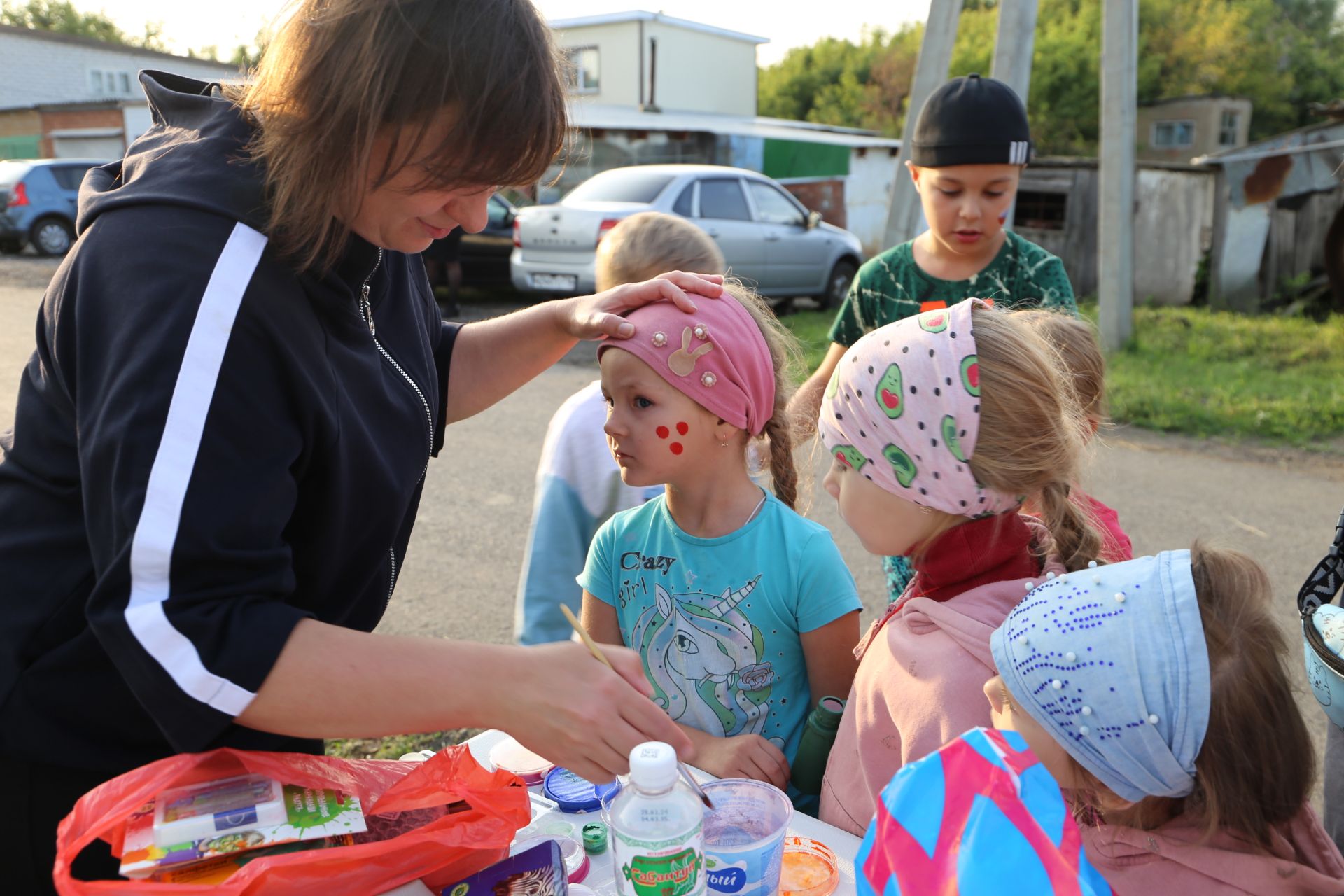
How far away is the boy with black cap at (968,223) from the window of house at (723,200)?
752 centimetres

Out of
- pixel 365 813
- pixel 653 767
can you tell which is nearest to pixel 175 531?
pixel 365 813

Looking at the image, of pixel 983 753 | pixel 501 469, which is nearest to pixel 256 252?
pixel 983 753

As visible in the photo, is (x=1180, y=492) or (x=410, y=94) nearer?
(x=410, y=94)

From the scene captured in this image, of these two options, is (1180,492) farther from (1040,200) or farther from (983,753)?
(1040,200)

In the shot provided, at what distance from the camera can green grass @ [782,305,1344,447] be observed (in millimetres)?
6762

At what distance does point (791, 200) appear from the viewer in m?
11.3

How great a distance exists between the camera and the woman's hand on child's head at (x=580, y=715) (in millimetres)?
1181

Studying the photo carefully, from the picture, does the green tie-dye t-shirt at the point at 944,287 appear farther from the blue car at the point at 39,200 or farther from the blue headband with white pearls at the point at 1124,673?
the blue car at the point at 39,200

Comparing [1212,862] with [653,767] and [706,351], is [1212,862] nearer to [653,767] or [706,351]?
[653,767]

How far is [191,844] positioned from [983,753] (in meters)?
0.88

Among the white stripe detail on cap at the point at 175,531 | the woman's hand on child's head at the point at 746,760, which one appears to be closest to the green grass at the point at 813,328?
the woman's hand on child's head at the point at 746,760

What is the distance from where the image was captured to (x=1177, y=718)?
3.93ft

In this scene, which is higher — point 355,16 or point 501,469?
point 355,16

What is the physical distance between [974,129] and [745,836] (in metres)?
2.26
